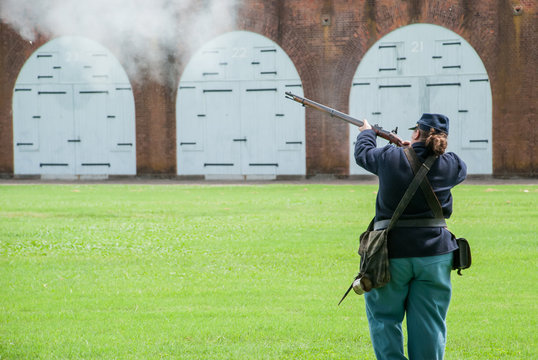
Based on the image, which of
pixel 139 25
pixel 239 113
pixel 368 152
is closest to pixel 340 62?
pixel 239 113

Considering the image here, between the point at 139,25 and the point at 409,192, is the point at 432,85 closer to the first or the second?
→ the point at 139,25

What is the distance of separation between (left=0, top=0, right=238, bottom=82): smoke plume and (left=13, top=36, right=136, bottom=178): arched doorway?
1.34ft

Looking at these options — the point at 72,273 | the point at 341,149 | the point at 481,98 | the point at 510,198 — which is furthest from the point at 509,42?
the point at 72,273

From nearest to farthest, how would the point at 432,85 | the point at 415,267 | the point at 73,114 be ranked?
the point at 415,267, the point at 432,85, the point at 73,114

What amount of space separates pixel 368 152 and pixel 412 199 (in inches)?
14.6

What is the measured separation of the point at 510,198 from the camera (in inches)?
635

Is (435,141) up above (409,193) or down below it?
above

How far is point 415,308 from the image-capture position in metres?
4.14

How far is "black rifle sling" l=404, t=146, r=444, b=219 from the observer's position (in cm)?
417

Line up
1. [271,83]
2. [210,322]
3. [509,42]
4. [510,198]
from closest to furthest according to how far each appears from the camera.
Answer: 1. [210,322]
2. [510,198]
3. [509,42]
4. [271,83]

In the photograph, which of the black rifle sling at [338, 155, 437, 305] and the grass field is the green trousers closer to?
the black rifle sling at [338, 155, 437, 305]

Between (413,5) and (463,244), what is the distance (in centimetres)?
1992

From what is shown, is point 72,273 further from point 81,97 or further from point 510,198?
point 81,97

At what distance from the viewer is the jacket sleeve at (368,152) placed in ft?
14.1
